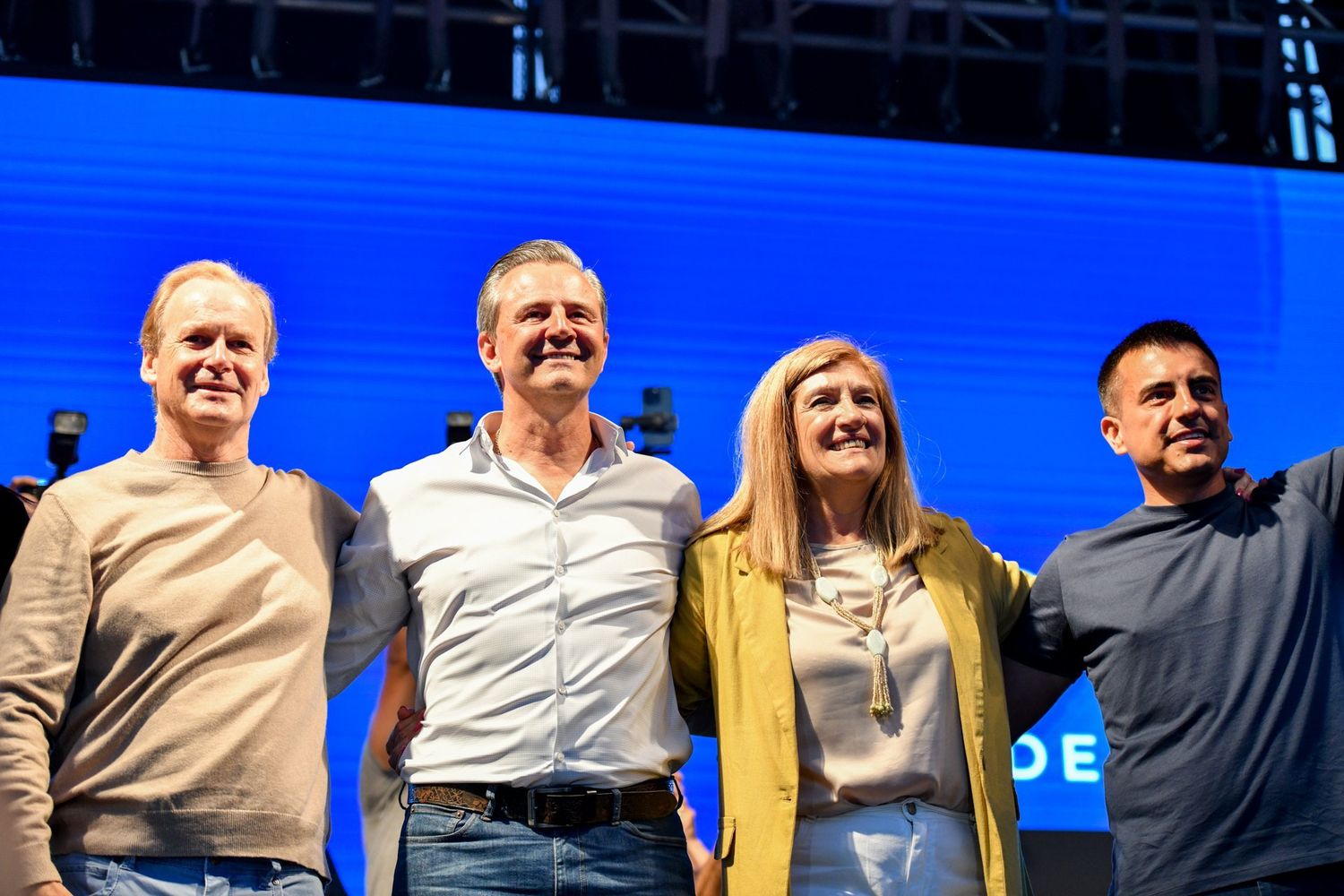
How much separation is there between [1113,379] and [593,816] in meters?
1.14

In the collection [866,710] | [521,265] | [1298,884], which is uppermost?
[521,265]

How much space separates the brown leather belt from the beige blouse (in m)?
0.25

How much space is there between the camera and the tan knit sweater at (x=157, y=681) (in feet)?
5.94

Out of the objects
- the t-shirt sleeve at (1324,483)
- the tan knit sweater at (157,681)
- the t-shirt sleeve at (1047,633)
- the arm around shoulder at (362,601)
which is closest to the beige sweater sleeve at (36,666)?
the tan knit sweater at (157,681)

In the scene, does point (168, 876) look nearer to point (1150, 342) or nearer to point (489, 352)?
point (489, 352)

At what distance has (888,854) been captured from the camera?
1.98 meters

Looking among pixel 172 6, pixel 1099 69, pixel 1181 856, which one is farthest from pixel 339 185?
pixel 1181 856

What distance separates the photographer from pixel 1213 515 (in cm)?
222

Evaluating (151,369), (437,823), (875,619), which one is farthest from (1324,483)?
(151,369)

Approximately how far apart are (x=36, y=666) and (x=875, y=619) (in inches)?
46.0

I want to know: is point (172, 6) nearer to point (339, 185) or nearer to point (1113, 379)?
point (339, 185)

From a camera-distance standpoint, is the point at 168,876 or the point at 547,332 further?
the point at 547,332

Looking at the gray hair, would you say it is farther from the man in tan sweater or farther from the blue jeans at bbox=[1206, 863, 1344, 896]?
the blue jeans at bbox=[1206, 863, 1344, 896]

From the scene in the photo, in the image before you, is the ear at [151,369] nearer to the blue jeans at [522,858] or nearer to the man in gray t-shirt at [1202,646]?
the blue jeans at [522,858]
